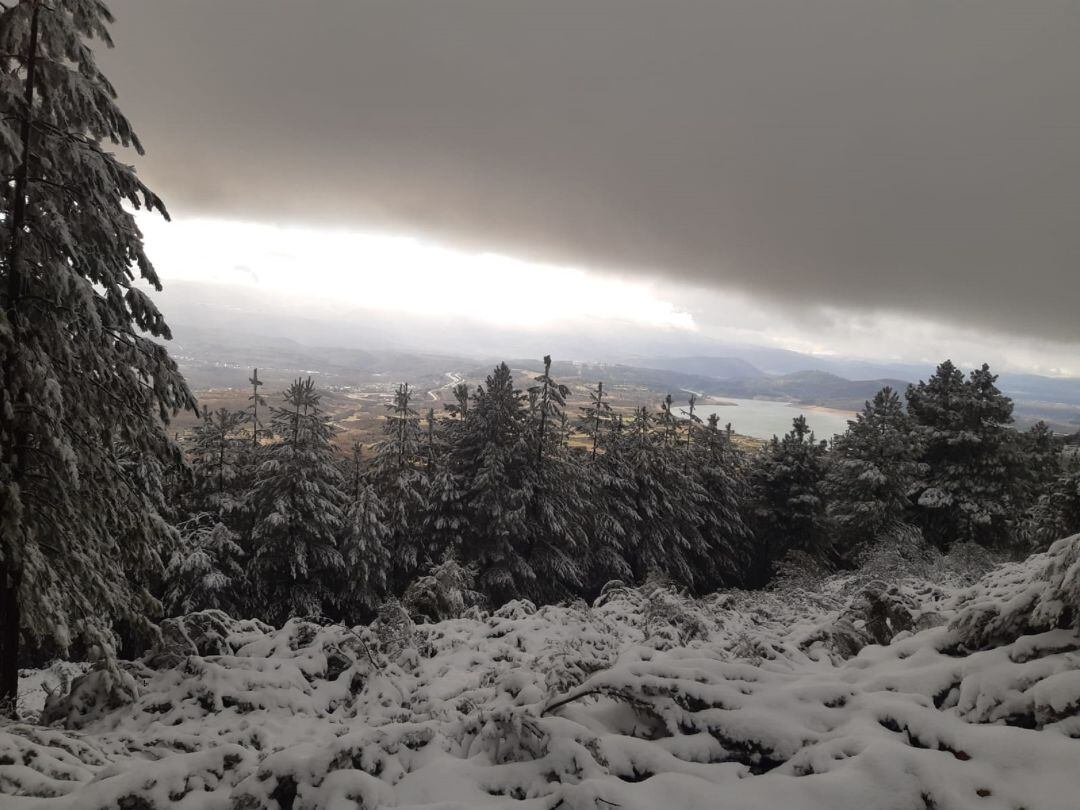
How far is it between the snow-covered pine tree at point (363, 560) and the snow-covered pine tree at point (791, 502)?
20661mm

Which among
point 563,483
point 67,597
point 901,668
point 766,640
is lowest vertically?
point 563,483

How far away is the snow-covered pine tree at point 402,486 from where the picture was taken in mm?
21406

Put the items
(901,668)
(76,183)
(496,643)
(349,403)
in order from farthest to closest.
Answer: (349,403) < (496,643) < (76,183) < (901,668)

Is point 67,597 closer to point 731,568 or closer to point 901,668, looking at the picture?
point 901,668

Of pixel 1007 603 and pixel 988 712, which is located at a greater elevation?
pixel 1007 603

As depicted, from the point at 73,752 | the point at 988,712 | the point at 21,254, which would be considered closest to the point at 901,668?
the point at 988,712

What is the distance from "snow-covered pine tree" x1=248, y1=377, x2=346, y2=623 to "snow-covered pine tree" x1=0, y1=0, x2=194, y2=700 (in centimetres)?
1175

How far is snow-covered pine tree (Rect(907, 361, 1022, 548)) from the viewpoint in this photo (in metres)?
22.1

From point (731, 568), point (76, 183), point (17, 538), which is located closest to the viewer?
point (17, 538)

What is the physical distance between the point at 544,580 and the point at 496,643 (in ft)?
50.9

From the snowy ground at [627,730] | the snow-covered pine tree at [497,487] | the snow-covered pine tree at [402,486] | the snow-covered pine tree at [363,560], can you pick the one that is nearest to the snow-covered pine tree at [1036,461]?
the snow-covered pine tree at [497,487]

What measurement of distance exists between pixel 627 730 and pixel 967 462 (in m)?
27.5

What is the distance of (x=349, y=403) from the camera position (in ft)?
404

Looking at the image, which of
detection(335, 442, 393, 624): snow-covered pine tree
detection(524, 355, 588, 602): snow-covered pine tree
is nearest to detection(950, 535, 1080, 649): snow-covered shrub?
detection(335, 442, 393, 624): snow-covered pine tree
